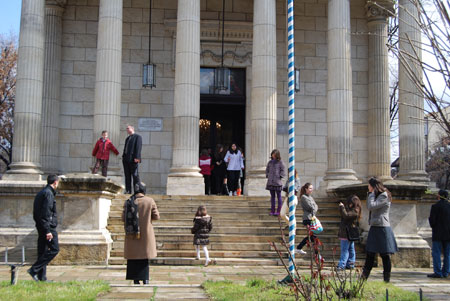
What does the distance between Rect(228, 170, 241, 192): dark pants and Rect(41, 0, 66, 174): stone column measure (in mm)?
6501

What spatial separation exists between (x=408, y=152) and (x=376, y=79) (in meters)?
4.03

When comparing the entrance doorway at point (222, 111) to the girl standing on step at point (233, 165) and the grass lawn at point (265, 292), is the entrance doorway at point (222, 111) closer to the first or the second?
the girl standing on step at point (233, 165)

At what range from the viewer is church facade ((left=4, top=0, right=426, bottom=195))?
60.5 ft

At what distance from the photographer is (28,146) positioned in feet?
59.5

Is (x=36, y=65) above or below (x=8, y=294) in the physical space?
above

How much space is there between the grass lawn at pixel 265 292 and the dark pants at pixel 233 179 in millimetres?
9801

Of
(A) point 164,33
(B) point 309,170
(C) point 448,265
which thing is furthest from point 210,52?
(C) point 448,265

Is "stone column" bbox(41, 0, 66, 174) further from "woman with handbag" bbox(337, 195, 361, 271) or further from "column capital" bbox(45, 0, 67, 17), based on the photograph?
"woman with handbag" bbox(337, 195, 361, 271)

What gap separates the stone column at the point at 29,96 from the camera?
18.1 meters

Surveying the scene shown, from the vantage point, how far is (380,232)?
10039 millimetres

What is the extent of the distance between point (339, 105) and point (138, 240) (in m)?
11.0

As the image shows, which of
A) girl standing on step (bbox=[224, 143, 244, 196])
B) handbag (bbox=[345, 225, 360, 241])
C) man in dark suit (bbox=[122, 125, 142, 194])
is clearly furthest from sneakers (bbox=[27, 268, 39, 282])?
girl standing on step (bbox=[224, 143, 244, 196])

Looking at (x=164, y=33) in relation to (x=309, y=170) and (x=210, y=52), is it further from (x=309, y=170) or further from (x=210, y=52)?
(x=309, y=170)

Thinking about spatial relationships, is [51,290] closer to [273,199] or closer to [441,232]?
[441,232]
